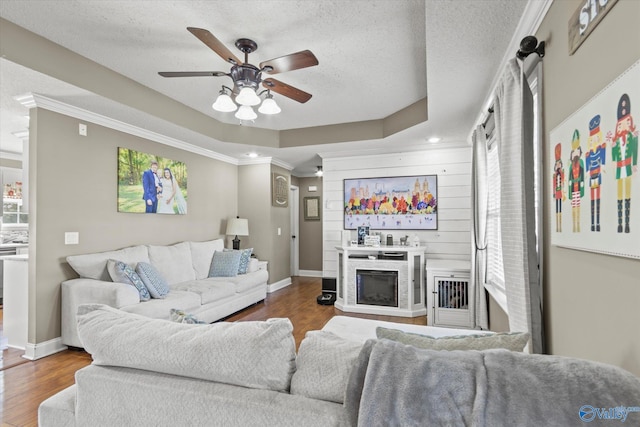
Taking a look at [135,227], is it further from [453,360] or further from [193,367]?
[453,360]

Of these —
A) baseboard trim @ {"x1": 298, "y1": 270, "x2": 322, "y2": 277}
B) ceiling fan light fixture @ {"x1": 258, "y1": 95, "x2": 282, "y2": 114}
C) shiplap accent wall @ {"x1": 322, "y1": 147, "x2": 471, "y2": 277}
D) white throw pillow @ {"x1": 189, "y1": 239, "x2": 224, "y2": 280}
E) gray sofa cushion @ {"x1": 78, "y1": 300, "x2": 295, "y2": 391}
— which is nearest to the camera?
gray sofa cushion @ {"x1": 78, "y1": 300, "x2": 295, "y2": 391}

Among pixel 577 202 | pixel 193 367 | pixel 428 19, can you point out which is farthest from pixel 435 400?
pixel 428 19

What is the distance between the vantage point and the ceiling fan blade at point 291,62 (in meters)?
2.11

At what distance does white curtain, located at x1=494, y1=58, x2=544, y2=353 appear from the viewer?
159cm

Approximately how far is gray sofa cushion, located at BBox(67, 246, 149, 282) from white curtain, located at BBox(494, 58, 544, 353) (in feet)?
11.8

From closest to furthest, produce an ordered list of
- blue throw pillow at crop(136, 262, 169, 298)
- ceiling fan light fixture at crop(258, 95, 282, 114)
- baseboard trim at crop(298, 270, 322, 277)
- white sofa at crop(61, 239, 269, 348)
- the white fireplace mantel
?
ceiling fan light fixture at crop(258, 95, 282, 114) → white sofa at crop(61, 239, 269, 348) → blue throw pillow at crop(136, 262, 169, 298) → the white fireplace mantel → baseboard trim at crop(298, 270, 322, 277)

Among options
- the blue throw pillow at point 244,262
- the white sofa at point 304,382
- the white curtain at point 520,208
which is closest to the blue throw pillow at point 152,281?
the blue throw pillow at point 244,262

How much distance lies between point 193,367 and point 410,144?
431 cm

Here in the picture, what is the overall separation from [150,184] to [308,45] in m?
2.83

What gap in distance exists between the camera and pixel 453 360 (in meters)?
0.82

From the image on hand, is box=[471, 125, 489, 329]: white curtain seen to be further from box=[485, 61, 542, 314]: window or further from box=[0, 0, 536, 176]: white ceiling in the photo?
box=[0, 0, 536, 176]: white ceiling

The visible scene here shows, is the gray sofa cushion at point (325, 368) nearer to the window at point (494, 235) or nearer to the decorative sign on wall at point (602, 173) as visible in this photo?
the decorative sign on wall at point (602, 173)

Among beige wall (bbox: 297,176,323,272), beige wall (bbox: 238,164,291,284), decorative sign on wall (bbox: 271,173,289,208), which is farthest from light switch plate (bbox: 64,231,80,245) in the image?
beige wall (bbox: 297,176,323,272)

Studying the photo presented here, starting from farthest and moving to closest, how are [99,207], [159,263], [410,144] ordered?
[410,144] < [159,263] < [99,207]
